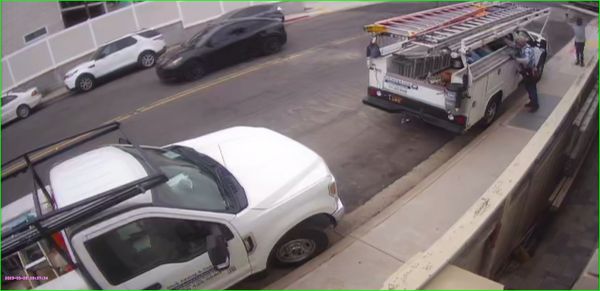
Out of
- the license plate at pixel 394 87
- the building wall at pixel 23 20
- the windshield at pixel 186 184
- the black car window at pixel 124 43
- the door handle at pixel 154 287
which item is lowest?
the door handle at pixel 154 287

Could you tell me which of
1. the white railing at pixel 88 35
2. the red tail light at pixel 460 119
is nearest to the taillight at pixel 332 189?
the red tail light at pixel 460 119

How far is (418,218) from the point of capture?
21.7ft

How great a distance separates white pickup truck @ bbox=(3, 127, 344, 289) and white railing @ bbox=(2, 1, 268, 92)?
14.9 meters

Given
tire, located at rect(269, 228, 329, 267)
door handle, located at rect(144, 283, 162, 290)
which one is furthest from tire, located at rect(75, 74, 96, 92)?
door handle, located at rect(144, 283, 162, 290)

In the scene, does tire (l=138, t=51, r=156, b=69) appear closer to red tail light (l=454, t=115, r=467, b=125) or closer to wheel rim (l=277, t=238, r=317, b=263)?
red tail light (l=454, t=115, r=467, b=125)

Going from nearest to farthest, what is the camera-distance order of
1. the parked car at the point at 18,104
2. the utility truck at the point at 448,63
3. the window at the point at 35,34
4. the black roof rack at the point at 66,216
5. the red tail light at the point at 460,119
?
the black roof rack at the point at 66,216 → the utility truck at the point at 448,63 → the red tail light at the point at 460,119 → the parked car at the point at 18,104 → the window at the point at 35,34

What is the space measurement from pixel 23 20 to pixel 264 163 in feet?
57.9

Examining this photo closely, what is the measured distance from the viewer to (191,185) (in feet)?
17.1

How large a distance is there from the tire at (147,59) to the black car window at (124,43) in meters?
0.57

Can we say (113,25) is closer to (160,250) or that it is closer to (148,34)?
(148,34)

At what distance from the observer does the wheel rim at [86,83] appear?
1594cm

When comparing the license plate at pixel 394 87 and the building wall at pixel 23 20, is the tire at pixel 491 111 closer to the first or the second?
the license plate at pixel 394 87

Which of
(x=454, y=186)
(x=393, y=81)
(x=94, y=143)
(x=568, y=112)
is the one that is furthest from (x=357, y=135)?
(x=94, y=143)

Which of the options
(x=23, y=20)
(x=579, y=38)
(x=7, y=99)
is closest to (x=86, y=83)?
(x=7, y=99)
